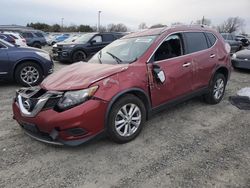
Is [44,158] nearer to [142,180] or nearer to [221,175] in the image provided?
[142,180]

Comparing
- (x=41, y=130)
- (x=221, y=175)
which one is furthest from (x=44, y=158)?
(x=221, y=175)

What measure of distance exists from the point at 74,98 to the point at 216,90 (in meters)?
3.56

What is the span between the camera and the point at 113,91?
3652 millimetres

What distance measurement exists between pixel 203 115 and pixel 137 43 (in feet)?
6.40

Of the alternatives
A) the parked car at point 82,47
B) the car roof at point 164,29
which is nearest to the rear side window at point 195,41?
the car roof at point 164,29

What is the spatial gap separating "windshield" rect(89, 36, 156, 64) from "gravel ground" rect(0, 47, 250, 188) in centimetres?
127

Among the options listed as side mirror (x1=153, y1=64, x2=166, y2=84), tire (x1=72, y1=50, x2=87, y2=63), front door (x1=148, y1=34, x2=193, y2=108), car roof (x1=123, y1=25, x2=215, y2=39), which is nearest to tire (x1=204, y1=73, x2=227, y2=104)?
front door (x1=148, y1=34, x2=193, y2=108)

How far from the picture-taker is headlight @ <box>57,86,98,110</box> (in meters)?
3.46

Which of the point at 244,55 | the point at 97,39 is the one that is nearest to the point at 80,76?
the point at 244,55

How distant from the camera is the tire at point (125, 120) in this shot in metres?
3.71

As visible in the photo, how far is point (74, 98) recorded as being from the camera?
349 cm

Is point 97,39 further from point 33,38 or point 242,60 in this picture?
point 33,38

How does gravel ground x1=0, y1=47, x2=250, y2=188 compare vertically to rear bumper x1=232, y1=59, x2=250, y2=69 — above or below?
below

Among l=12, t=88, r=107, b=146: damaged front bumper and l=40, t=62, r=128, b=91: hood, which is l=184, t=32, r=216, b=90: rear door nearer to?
l=40, t=62, r=128, b=91: hood
